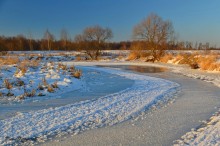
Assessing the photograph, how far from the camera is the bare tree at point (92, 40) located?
40.9 metres

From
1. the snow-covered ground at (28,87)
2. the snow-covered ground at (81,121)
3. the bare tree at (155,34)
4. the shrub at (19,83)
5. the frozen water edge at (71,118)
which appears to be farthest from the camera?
the bare tree at (155,34)

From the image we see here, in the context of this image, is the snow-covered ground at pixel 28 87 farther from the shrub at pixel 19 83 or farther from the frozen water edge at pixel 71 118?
the frozen water edge at pixel 71 118

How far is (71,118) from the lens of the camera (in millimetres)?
5449

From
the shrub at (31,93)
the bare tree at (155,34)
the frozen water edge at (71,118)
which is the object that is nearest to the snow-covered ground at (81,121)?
the frozen water edge at (71,118)

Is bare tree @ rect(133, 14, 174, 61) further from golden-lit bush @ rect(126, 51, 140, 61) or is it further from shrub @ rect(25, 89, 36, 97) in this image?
shrub @ rect(25, 89, 36, 97)

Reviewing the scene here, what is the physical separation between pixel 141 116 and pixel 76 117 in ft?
5.47

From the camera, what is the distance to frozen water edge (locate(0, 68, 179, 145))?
14.7 ft

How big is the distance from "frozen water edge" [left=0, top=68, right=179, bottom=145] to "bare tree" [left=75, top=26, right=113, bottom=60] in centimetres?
3374

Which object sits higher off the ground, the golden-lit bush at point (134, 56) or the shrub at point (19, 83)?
the golden-lit bush at point (134, 56)

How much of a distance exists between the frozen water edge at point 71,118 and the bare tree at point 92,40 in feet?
111

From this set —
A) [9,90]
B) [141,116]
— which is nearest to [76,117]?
[141,116]

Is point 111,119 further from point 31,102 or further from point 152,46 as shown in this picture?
point 152,46

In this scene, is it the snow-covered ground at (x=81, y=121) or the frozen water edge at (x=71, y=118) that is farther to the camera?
the frozen water edge at (x=71, y=118)

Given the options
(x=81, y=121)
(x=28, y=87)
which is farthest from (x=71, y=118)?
(x=28, y=87)
